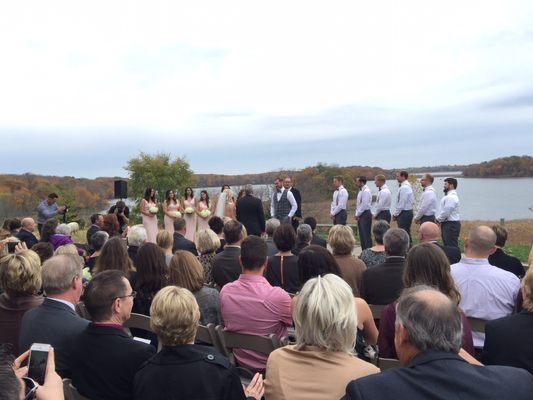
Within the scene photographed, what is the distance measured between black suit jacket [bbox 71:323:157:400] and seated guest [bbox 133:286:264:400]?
0.47 feet

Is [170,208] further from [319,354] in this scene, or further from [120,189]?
[319,354]

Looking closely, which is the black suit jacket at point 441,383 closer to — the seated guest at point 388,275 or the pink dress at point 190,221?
the seated guest at point 388,275

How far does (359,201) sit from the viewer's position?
12.6 meters

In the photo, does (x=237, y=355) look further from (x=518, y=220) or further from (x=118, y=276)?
(x=518, y=220)

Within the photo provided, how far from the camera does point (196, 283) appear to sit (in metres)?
4.29

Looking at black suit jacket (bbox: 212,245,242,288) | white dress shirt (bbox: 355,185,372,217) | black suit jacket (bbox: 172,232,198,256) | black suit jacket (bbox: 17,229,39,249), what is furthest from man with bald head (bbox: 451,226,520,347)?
white dress shirt (bbox: 355,185,372,217)

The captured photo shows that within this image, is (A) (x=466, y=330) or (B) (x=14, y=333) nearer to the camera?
(A) (x=466, y=330)

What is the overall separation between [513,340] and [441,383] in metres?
1.27

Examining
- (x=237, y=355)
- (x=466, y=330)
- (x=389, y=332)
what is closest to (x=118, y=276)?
(x=237, y=355)

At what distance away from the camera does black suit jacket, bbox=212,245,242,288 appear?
5.46 metres

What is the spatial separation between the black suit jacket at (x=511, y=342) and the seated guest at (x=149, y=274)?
2.78 m

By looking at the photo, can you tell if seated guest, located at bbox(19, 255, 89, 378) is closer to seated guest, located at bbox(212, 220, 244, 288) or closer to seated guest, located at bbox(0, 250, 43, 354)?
seated guest, located at bbox(0, 250, 43, 354)

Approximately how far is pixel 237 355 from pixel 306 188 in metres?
16.5

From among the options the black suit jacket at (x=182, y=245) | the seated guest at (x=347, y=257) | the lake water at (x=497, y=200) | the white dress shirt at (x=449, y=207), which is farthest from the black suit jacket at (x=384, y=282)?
the lake water at (x=497, y=200)
